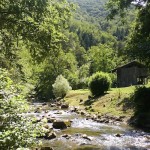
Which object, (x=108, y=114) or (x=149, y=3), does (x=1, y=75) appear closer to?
(x=149, y=3)

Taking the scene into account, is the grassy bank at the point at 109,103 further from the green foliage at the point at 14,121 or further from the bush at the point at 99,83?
the green foliage at the point at 14,121

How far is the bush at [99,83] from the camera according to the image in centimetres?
5300

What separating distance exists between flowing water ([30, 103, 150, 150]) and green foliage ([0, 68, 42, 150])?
43.9ft

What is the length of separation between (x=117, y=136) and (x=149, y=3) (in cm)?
1283

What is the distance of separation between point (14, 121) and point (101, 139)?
17.1m

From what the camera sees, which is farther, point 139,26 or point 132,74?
point 132,74

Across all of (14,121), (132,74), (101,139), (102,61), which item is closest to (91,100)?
(132,74)

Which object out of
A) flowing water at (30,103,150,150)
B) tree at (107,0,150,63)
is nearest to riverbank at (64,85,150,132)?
flowing water at (30,103,150,150)

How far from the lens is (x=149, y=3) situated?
3072 centimetres

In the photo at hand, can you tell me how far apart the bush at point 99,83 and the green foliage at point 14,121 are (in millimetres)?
43283

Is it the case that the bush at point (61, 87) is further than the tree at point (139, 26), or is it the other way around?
the bush at point (61, 87)

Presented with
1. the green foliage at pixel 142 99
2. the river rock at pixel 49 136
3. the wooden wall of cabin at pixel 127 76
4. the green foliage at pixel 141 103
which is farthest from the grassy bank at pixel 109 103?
the wooden wall of cabin at pixel 127 76

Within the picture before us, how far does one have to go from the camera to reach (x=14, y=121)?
949 cm

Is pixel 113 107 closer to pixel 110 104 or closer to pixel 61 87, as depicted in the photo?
pixel 110 104
